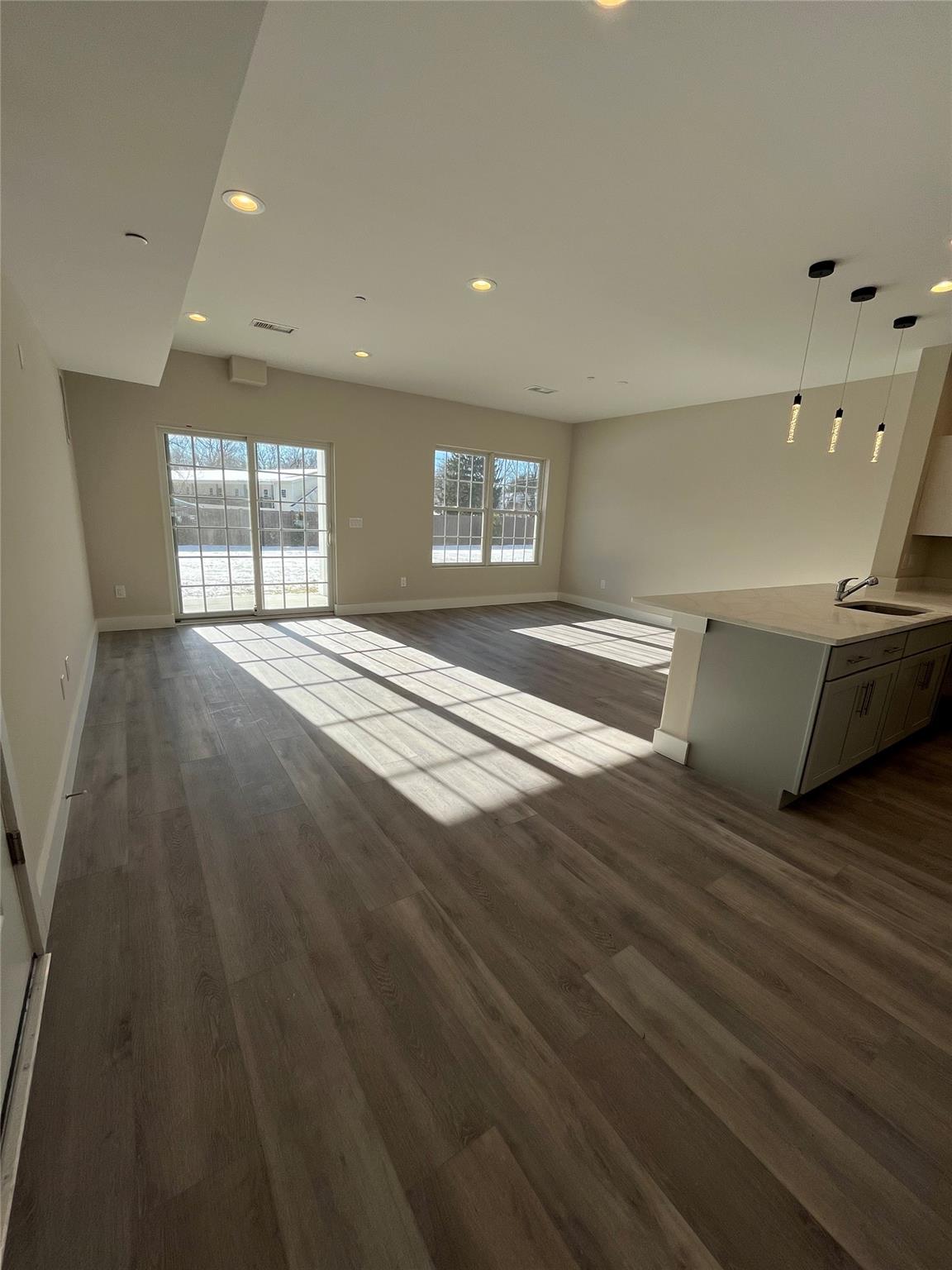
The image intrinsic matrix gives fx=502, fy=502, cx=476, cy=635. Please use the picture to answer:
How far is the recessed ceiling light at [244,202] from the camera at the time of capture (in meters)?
2.35

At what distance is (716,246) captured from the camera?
2635 millimetres

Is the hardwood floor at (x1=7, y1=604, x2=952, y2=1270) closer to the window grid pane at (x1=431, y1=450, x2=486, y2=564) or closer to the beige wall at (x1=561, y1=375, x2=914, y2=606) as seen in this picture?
the beige wall at (x1=561, y1=375, x2=914, y2=606)

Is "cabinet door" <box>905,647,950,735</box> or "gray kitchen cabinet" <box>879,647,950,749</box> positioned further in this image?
"cabinet door" <box>905,647,950,735</box>

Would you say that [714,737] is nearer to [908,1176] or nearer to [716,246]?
[908,1176]

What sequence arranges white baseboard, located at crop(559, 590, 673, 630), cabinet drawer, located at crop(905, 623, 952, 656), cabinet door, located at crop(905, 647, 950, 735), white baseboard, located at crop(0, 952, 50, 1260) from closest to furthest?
white baseboard, located at crop(0, 952, 50, 1260), cabinet drawer, located at crop(905, 623, 952, 656), cabinet door, located at crop(905, 647, 950, 735), white baseboard, located at crop(559, 590, 673, 630)

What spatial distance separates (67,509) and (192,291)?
6.02 feet

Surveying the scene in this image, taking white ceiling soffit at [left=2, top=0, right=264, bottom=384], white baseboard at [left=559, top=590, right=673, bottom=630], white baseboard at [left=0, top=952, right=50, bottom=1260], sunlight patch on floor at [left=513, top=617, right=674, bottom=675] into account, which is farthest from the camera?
white baseboard at [left=559, top=590, right=673, bottom=630]

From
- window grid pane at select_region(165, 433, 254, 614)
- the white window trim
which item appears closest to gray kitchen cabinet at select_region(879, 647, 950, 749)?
the white window trim

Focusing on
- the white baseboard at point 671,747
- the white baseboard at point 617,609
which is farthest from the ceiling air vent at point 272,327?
the white baseboard at point 617,609

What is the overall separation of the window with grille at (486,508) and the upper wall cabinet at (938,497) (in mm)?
4854

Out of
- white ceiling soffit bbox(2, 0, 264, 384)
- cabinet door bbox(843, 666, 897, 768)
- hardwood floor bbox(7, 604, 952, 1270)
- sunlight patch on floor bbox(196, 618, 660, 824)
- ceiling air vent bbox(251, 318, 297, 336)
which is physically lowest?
hardwood floor bbox(7, 604, 952, 1270)

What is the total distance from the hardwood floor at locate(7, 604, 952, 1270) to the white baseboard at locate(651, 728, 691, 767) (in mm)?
185

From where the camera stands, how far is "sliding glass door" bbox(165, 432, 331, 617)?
17.9 ft

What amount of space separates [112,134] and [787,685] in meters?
3.26
